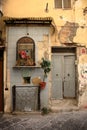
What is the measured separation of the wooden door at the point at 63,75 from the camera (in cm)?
1614

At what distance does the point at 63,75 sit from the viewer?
16203mm

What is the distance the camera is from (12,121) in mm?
13289

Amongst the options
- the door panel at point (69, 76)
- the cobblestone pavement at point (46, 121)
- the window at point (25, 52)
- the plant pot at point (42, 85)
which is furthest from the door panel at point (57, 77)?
the cobblestone pavement at point (46, 121)

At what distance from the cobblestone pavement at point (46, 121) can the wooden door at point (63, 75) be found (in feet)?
5.03

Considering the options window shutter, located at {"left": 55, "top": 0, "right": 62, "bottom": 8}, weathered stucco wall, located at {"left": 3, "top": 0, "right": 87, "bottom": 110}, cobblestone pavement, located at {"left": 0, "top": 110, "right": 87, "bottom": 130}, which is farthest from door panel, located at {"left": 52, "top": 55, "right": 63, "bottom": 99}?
window shutter, located at {"left": 55, "top": 0, "right": 62, "bottom": 8}

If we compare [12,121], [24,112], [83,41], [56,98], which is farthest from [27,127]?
[83,41]

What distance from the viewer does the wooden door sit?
16141mm

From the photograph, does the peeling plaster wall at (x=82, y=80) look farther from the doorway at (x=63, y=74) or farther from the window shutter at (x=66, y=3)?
the window shutter at (x=66, y=3)

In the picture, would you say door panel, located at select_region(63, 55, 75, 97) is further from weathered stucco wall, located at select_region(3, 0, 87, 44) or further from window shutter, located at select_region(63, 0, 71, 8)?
window shutter, located at select_region(63, 0, 71, 8)

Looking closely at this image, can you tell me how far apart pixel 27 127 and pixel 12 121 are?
3.81 feet

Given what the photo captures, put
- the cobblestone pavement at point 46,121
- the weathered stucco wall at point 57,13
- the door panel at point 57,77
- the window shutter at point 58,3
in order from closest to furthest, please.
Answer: the cobblestone pavement at point 46,121, the weathered stucco wall at point 57,13, the window shutter at point 58,3, the door panel at point 57,77

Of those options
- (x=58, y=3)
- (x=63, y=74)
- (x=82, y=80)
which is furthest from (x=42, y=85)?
(x=58, y=3)

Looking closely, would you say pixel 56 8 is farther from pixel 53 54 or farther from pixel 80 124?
pixel 80 124

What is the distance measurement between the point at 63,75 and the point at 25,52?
2.20m
